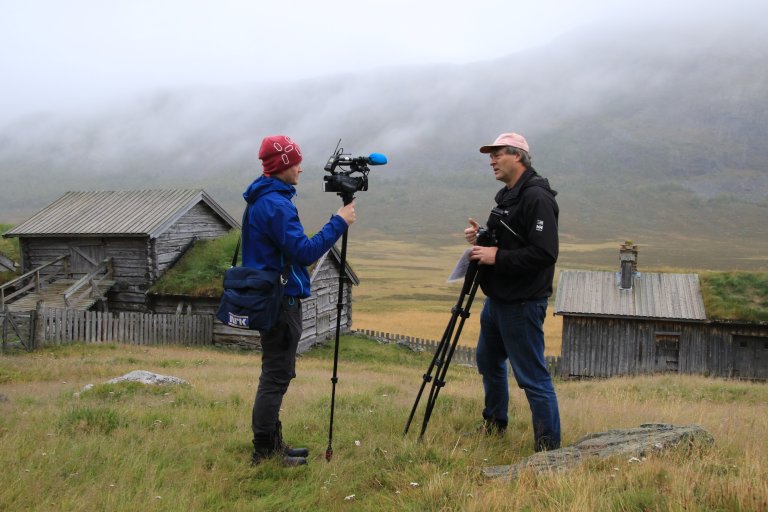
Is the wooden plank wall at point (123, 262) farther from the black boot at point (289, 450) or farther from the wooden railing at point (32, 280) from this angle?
the black boot at point (289, 450)

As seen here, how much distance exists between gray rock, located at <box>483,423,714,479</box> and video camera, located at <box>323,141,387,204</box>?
7.26 ft

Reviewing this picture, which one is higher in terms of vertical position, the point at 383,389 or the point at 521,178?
the point at 521,178

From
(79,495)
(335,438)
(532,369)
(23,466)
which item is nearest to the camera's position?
(79,495)

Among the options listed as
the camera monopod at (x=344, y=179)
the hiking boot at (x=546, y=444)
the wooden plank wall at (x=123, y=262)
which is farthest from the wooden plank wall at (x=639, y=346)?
the camera monopod at (x=344, y=179)

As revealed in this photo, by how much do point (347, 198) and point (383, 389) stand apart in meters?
4.54

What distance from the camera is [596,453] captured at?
4.10 m

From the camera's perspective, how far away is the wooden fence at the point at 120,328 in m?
18.2

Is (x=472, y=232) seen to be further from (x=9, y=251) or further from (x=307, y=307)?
(x=9, y=251)

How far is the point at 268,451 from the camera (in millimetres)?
4566

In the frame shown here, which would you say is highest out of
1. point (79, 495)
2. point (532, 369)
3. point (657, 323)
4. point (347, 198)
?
point (347, 198)

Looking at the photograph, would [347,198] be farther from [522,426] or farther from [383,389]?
[383,389]

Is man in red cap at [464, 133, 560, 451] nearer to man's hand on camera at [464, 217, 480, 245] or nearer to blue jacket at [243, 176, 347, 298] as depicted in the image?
man's hand on camera at [464, 217, 480, 245]

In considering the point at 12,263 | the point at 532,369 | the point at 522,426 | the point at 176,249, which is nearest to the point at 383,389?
the point at 522,426

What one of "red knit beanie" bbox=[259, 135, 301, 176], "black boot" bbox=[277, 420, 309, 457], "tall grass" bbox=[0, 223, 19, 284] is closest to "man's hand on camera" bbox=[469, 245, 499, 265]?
"red knit beanie" bbox=[259, 135, 301, 176]
